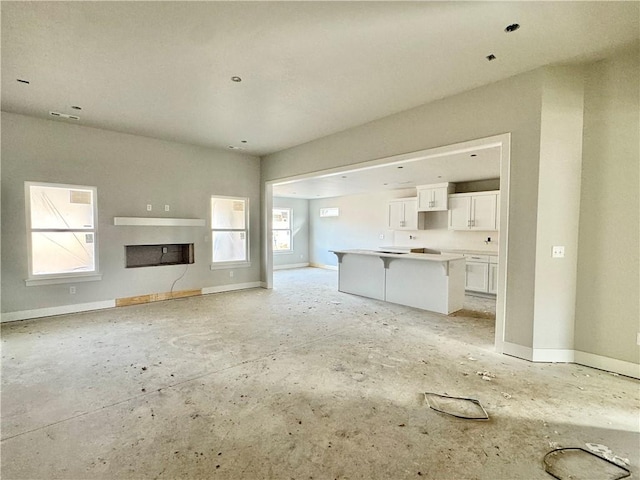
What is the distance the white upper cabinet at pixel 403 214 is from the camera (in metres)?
8.15

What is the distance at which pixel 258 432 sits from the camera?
6.75 feet

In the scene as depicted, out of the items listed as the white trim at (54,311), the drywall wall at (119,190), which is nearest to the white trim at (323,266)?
the drywall wall at (119,190)

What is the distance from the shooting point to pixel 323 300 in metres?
5.92

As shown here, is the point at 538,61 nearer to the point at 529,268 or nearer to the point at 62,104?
the point at 529,268

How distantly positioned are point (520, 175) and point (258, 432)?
135 inches

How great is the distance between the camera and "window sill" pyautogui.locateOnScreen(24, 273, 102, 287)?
457 cm

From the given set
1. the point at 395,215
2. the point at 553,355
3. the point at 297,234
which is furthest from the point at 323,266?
the point at 553,355

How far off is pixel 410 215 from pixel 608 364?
5.61 metres

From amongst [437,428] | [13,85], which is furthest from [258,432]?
[13,85]

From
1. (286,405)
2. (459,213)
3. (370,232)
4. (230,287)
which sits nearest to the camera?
(286,405)

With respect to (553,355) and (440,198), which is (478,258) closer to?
(440,198)

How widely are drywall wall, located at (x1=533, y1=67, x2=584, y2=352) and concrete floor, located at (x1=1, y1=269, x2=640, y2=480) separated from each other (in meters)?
0.47

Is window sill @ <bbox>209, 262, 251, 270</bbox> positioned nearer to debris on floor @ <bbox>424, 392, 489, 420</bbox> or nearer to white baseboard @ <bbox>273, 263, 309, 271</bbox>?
white baseboard @ <bbox>273, 263, 309, 271</bbox>

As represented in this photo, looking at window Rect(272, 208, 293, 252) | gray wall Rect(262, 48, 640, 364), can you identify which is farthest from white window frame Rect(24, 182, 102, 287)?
window Rect(272, 208, 293, 252)
